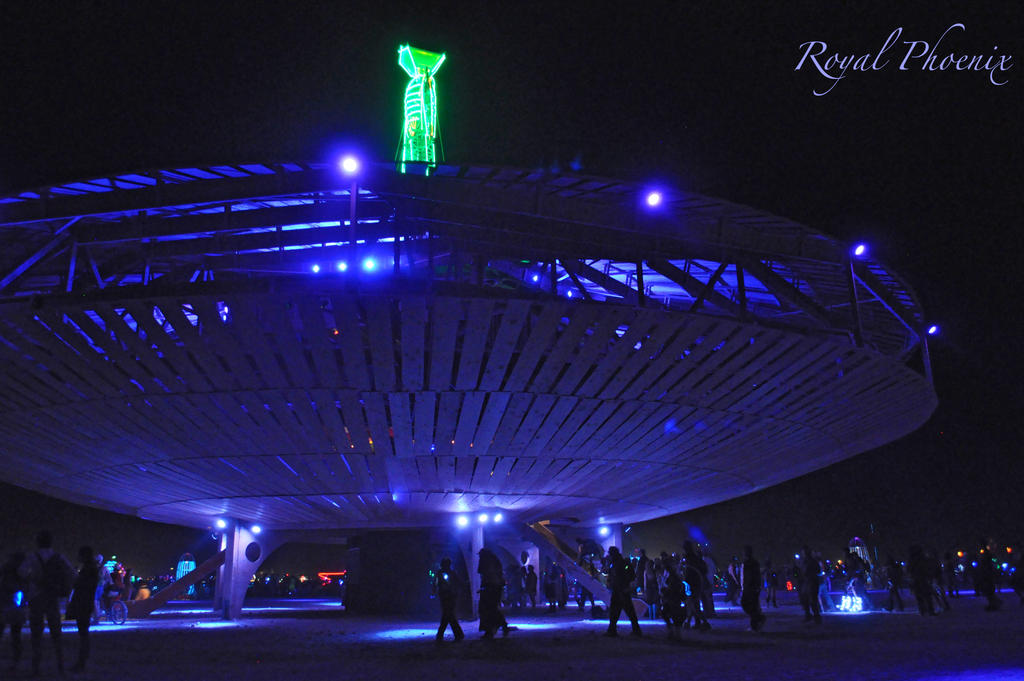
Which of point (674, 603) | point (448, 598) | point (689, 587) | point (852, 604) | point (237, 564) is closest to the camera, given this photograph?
point (448, 598)

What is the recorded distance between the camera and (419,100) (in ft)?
69.2

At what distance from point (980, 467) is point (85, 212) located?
40.0 meters

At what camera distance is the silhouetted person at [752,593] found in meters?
13.0

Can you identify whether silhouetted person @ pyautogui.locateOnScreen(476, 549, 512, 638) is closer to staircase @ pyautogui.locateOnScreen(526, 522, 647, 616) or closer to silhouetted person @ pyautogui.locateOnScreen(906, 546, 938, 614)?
staircase @ pyautogui.locateOnScreen(526, 522, 647, 616)

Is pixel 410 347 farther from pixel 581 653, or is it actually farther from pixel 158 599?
pixel 158 599

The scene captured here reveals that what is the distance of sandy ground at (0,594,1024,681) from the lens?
758 cm

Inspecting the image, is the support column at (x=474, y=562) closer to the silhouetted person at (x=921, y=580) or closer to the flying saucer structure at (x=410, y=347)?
the flying saucer structure at (x=410, y=347)

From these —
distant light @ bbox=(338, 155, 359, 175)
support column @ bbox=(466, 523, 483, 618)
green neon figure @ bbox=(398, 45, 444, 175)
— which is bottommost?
support column @ bbox=(466, 523, 483, 618)

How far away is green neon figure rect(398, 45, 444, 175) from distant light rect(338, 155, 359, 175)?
1002 cm

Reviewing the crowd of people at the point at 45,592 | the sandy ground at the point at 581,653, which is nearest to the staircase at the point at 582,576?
the sandy ground at the point at 581,653

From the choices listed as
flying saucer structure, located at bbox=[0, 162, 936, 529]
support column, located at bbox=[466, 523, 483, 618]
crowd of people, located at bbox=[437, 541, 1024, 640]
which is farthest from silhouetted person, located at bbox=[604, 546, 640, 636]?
support column, located at bbox=[466, 523, 483, 618]

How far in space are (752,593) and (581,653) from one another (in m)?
4.65

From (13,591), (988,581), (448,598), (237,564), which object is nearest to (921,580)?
(988,581)

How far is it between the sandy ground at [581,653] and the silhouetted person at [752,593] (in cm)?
28
